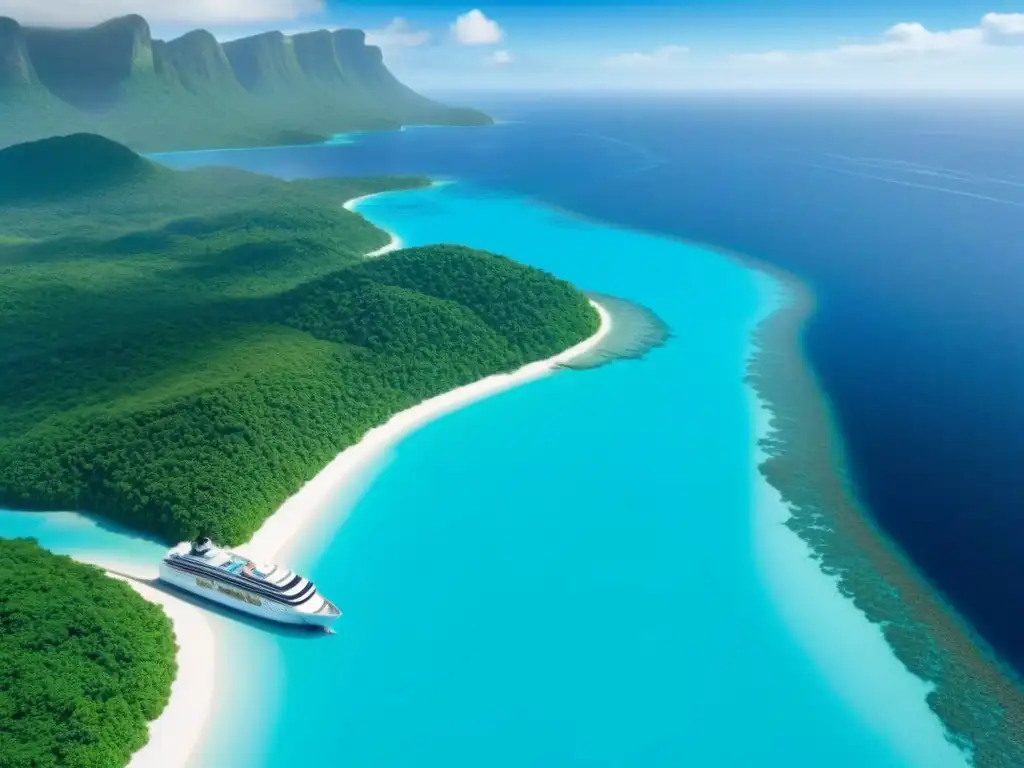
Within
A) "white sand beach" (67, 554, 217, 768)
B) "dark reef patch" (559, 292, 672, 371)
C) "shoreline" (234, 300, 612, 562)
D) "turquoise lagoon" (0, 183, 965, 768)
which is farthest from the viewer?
"dark reef patch" (559, 292, 672, 371)

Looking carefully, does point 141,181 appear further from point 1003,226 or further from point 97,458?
point 1003,226

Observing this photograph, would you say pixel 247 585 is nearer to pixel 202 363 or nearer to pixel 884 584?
pixel 202 363

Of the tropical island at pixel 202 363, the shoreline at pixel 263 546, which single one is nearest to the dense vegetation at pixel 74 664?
the tropical island at pixel 202 363

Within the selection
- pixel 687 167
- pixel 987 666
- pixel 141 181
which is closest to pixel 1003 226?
pixel 687 167

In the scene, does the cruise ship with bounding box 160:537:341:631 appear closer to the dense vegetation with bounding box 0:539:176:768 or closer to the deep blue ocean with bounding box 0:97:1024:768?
the deep blue ocean with bounding box 0:97:1024:768

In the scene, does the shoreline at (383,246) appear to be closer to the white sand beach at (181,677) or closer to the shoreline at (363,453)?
the shoreline at (363,453)

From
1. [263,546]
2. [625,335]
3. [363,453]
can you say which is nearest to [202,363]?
[363,453]

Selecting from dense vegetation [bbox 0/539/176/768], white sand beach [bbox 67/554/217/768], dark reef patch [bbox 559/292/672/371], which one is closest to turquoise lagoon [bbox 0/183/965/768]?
white sand beach [bbox 67/554/217/768]
